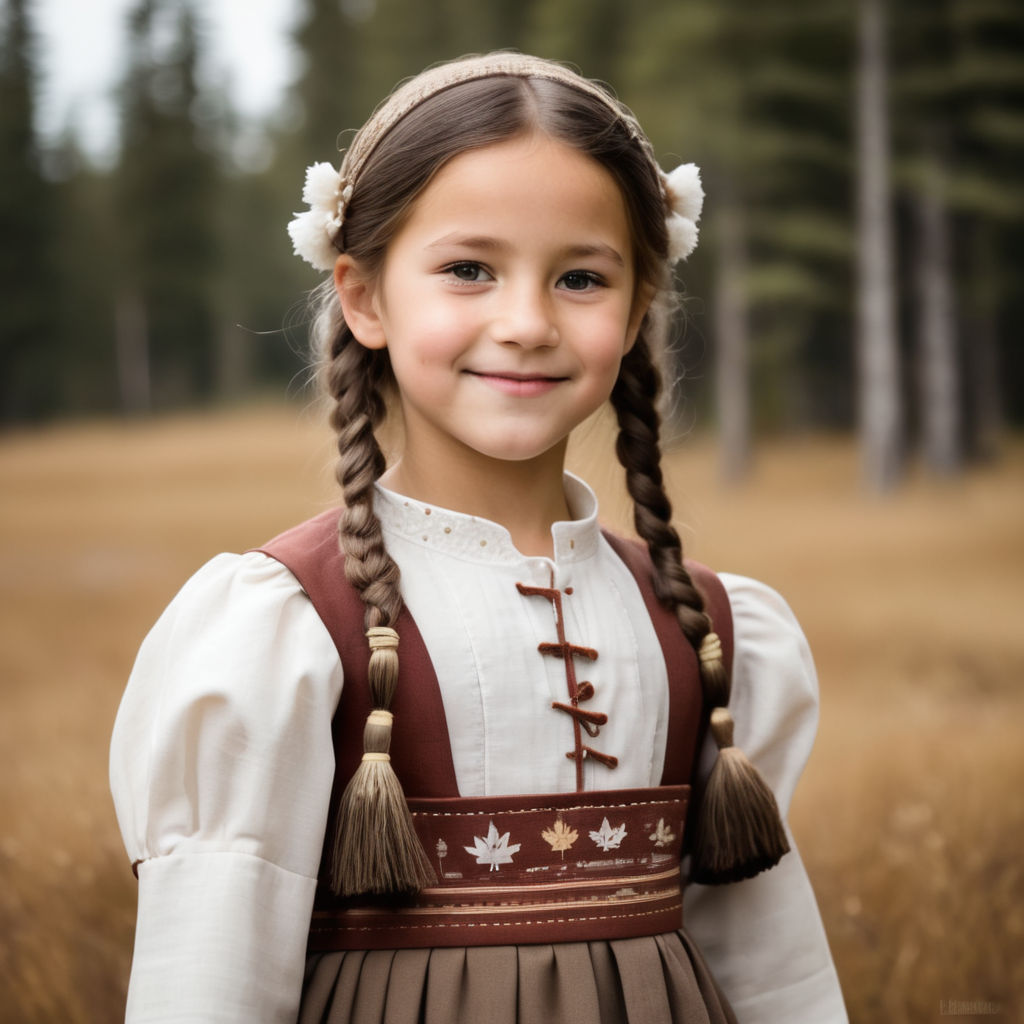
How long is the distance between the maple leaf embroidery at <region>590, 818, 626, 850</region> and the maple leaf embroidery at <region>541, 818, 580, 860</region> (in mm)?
25

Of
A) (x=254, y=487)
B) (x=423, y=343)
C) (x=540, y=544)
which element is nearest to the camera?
(x=423, y=343)

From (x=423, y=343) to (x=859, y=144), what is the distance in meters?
6.99

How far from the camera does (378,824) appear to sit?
97cm

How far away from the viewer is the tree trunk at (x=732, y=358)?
8.02m

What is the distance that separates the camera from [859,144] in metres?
7.28

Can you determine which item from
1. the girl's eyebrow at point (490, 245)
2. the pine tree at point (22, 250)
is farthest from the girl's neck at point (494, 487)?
the pine tree at point (22, 250)

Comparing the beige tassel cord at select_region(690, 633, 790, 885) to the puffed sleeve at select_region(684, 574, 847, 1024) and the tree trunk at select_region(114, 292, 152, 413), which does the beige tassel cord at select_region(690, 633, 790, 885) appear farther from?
the tree trunk at select_region(114, 292, 152, 413)

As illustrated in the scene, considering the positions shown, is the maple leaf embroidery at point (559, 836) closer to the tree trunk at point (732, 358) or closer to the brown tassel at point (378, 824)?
the brown tassel at point (378, 824)

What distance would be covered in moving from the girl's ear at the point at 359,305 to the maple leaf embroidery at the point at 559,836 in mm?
524

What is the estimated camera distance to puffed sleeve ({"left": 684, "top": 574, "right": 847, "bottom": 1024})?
1247mm

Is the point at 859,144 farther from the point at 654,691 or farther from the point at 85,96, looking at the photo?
the point at 654,691

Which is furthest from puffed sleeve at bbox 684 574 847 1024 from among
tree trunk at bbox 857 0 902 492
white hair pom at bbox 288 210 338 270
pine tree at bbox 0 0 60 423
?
tree trunk at bbox 857 0 902 492

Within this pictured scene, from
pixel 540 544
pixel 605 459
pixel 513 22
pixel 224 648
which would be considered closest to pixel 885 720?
pixel 605 459

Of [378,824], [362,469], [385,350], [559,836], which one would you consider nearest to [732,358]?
[385,350]
